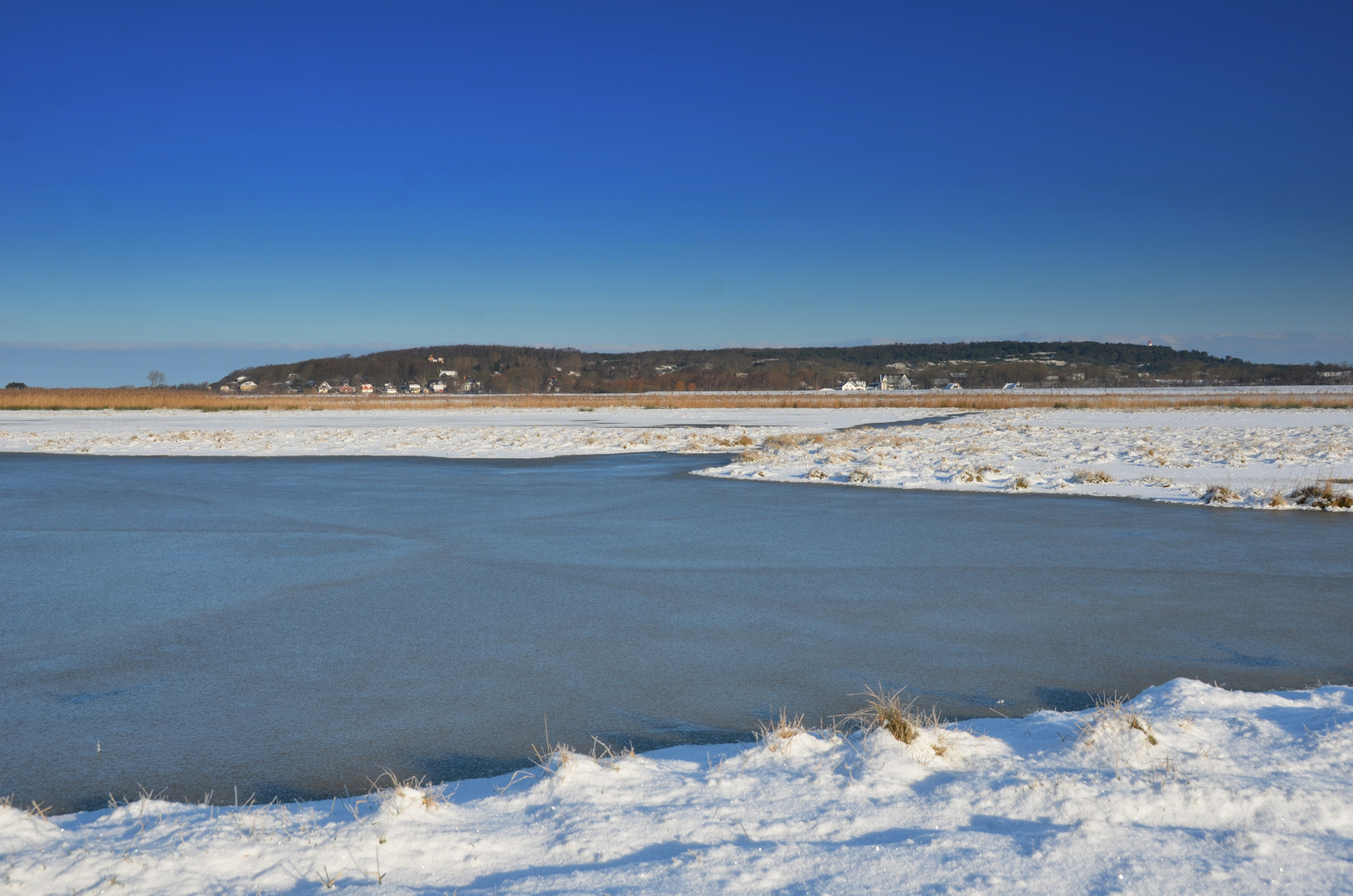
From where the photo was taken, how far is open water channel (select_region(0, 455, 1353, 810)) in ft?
Result: 15.6

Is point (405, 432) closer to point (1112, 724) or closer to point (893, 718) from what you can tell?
point (893, 718)

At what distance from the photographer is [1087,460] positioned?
1908 centimetres

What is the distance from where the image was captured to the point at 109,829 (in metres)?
3.59

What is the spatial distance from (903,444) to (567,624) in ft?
59.9

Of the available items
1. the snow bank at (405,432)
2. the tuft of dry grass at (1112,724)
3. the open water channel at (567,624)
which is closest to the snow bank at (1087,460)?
the open water channel at (567,624)

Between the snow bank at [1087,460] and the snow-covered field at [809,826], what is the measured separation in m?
10.3

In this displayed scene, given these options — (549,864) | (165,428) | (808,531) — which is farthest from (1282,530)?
(165,428)

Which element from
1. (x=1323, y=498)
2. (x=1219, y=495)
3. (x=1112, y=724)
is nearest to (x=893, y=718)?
(x=1112, y=724)

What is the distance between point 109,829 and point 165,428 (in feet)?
126

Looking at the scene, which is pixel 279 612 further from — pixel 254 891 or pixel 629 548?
pixel 254 891

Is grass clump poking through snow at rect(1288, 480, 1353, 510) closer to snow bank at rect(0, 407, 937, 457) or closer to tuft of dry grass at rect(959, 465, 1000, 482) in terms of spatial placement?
tuft of dry grass at rect(959, 465, 1000, 482)

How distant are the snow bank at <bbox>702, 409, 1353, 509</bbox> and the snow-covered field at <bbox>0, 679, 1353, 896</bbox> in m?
10.3

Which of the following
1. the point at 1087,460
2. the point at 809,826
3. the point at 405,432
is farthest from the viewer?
the point at 405,432

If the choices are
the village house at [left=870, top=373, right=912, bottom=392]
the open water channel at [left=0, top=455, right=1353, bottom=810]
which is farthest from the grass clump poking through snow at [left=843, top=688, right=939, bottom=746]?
the village house at [left=870, top=373, right=912, bottom=392]
